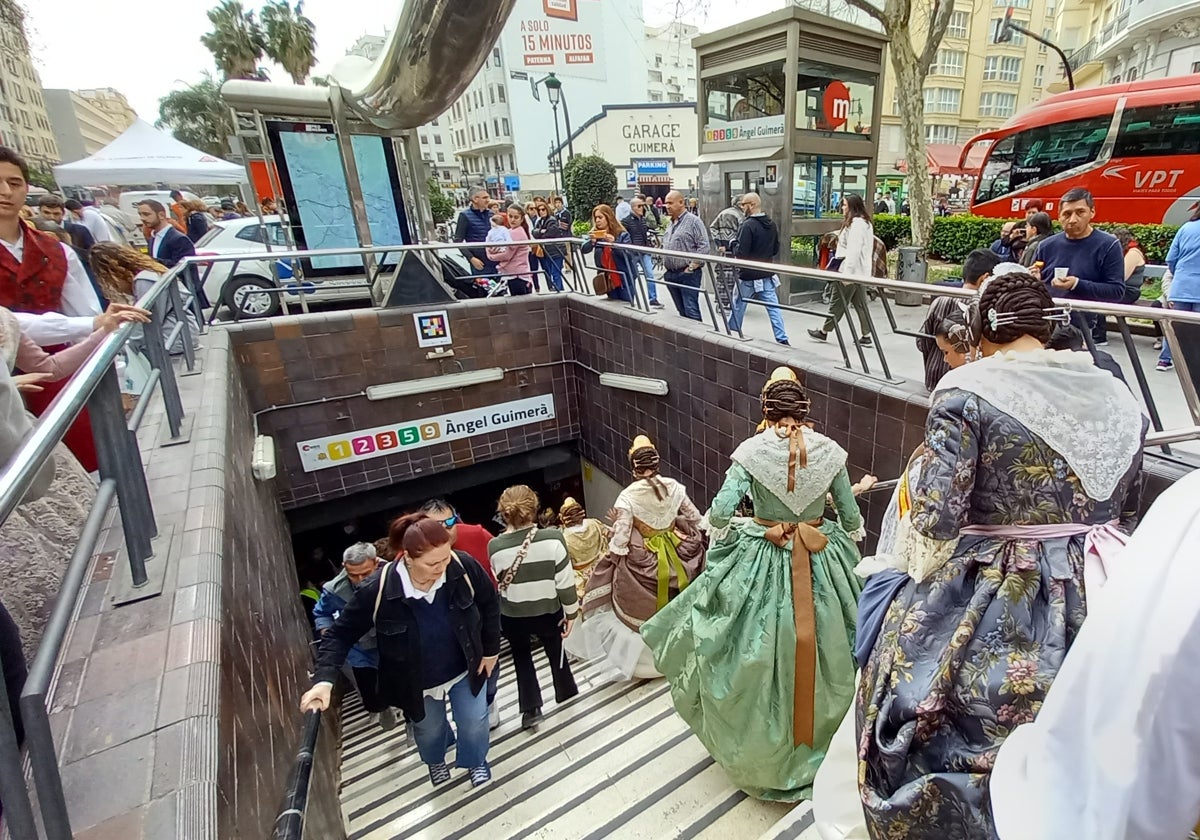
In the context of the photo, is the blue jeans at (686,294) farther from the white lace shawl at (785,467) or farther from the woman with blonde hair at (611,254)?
the white lace shawl at (785,467)

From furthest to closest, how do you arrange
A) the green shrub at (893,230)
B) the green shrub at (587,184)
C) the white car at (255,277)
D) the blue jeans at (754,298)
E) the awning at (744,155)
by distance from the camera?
the green shrub at (587,184)
the green shrub at (893,230)
the awning at (744,155)
the white car at (255,277)
the blue jeans at (754,298)

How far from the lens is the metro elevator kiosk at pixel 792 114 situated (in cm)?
731

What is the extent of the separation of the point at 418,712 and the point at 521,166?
43902 millimetres

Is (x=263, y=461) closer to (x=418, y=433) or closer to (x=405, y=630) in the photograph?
(x=405, y=630)

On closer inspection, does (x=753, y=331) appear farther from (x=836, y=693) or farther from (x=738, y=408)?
(x=836, y=693)

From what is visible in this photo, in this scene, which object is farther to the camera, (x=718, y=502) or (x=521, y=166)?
(x=521, y=166)

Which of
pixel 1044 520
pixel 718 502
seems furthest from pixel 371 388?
pixel 1044 520

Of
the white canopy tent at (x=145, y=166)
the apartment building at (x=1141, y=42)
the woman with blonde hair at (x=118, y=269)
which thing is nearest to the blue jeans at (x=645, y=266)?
the woman with blonde hair at (x=118, y=269)

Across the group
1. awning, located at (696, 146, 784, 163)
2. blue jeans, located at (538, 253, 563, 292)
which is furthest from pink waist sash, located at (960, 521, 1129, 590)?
awning, located at (696, 146, 784, 163)

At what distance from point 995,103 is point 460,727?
5033cm

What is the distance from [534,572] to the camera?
124 inches

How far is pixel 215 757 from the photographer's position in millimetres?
1240

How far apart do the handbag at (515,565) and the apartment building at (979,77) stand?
41.3 meters

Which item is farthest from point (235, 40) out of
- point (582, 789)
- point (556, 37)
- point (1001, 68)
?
point (1001, 68)
